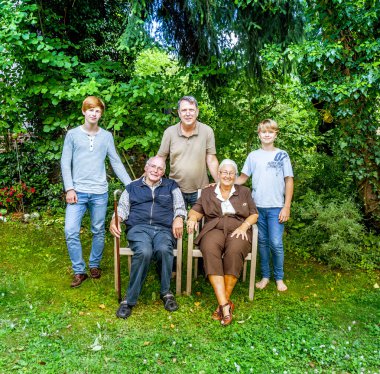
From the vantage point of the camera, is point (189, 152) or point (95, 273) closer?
point (189, 152)

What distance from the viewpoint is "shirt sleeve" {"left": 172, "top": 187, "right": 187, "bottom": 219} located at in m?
3.44

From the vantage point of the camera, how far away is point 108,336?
2.88m

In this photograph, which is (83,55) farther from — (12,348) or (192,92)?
(12,348)

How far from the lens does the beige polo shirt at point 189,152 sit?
3.49 meters

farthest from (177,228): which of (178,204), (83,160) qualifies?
(83,160)

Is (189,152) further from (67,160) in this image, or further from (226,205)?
(67,160)

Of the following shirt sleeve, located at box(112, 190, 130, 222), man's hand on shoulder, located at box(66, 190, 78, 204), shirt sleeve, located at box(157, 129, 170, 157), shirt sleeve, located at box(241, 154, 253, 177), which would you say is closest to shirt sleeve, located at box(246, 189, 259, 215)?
shirt sleeve, located at box(241, 154, 253, 177)

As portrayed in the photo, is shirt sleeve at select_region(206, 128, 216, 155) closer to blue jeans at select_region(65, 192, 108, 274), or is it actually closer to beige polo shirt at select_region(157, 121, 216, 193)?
beige polo shirt at select_region(157, 121, 216, 193)

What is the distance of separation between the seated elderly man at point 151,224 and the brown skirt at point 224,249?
0.93ft

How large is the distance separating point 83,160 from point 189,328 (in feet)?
5.49

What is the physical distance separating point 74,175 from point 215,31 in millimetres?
2352

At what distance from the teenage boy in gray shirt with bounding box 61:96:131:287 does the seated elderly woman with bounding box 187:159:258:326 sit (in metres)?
0.80

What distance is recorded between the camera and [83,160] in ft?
11.3

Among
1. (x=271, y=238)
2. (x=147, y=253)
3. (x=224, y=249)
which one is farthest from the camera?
(x=271, y=238)
